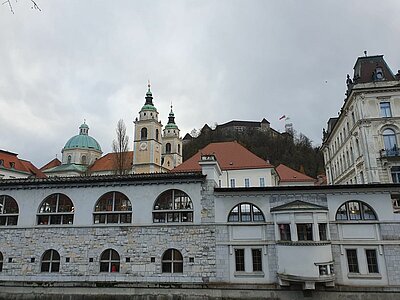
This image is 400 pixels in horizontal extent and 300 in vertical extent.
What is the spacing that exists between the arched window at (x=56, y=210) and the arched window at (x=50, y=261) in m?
1.60

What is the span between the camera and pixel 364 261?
13.5 metres

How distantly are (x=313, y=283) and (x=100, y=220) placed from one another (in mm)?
11091

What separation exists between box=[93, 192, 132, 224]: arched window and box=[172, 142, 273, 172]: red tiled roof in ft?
56.7

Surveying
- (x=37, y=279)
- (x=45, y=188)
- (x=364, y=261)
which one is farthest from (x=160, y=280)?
(x=364, y=261)

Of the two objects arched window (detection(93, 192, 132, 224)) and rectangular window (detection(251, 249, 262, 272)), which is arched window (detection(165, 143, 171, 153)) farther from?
rectangular window (detection(251, 249, 262, 272))

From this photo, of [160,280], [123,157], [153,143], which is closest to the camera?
[160,280]

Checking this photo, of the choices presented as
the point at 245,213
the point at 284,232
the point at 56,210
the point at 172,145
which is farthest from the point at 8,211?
the point at 172,145

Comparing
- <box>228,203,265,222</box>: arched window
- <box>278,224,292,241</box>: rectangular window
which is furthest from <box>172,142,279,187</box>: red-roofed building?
<box>278,224,292,241</box>: rectangular window

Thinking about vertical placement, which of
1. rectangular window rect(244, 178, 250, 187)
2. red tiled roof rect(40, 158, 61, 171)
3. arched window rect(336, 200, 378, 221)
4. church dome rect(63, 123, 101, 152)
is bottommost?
arched window rect(336, 200, 378, 221)

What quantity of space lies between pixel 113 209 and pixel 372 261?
13.2 metres

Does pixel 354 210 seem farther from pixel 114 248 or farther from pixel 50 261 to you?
pixel 50 261

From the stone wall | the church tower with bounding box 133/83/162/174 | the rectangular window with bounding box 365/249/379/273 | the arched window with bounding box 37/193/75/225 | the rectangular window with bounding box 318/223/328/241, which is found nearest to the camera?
the rectangular window with bounding box 365/249/379/273

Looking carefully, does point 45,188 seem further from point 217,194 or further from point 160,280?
point 217,194

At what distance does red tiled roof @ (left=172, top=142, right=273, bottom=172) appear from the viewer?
34219 millimetres
